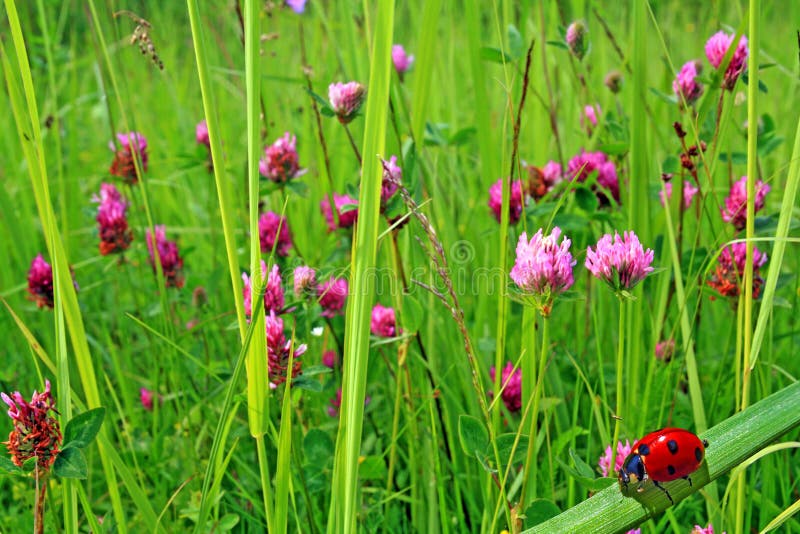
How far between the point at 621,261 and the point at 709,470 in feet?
0.72

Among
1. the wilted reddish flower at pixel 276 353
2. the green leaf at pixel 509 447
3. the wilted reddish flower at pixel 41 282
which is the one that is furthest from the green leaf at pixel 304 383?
the wilted reddish flower at pixel 41 282

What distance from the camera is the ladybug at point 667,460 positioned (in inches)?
29.0

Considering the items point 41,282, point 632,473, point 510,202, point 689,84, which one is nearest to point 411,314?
point 510,202

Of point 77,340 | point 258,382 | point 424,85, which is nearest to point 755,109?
point 424,85

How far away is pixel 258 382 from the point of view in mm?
802

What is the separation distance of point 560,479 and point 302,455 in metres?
0.42

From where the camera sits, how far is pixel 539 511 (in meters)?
0.96

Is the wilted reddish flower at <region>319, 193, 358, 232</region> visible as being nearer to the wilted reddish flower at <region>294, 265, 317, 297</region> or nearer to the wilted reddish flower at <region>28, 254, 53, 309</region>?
the wilted reddish flower at <region>294, 265, 317, 297</region>

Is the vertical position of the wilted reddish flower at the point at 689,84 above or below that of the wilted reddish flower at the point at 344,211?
above

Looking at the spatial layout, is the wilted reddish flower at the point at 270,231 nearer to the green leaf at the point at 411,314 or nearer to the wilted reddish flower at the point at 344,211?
the wilted reddish flower at the point at 344,211

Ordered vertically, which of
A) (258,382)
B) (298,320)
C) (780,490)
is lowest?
(780,490)

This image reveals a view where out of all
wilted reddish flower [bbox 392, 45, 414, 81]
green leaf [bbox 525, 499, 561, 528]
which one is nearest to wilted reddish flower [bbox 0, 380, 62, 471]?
green leaf [bbox 525, 499, 561, 528]

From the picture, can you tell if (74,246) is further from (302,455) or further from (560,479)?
(560,479)

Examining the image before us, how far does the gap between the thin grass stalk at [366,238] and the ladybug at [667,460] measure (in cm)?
27
